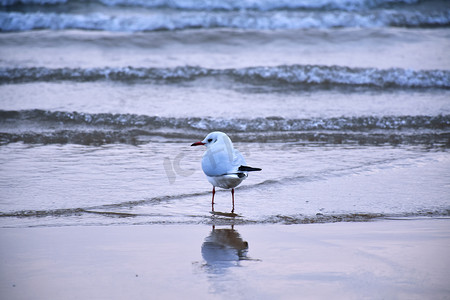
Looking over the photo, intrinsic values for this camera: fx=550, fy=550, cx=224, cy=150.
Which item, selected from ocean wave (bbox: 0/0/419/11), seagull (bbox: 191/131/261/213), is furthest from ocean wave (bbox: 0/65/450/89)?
seagull (bbox: 191/131/261/213)

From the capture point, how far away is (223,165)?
4070 millimetres

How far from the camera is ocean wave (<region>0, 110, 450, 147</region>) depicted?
251 inches

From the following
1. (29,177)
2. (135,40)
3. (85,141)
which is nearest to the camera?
(29,177)

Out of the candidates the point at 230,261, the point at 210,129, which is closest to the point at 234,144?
the point at 210,129

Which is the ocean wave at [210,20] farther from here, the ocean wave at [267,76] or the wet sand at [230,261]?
the wet sand at [230,261]

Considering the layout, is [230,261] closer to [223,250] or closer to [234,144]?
[223,250]

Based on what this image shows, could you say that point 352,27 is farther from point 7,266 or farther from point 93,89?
point 7,266

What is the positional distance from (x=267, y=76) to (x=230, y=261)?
264 inches

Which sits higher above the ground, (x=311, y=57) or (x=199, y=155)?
(x=311, y=57)

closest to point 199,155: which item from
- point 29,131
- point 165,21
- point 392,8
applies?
point 29,131

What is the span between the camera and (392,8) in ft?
45.8

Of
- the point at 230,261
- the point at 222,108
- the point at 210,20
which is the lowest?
the point at 230,261

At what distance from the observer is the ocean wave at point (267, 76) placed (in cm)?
923

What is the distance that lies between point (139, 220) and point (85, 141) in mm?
2776
